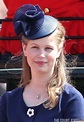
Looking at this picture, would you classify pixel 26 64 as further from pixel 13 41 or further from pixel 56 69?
pixel 13 41

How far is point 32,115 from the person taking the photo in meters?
1.89

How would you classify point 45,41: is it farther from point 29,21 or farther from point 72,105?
point 72,105

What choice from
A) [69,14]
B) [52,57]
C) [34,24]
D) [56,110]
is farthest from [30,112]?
[69,14]

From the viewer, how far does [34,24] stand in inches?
76.8

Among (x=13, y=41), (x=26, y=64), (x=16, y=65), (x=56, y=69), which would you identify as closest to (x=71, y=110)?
(x=56, y=69)

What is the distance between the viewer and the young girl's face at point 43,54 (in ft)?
6.27

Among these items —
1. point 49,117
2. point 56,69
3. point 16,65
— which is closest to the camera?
point 49,117

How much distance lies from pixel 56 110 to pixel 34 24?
418mm

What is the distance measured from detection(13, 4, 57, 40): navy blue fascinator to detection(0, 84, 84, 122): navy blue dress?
275 millimetres

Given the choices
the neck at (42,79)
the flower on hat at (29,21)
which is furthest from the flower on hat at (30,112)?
the flower on hat at (29,21)

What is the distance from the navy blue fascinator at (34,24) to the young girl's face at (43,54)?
3 cm

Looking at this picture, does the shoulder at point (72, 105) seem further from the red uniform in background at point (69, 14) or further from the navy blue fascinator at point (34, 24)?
the red uniform in background at point (69, 14)

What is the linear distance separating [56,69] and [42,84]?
0.36 ft

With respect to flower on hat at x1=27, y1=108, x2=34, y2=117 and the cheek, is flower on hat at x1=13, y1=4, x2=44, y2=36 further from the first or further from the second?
flower on hat at x1=27, y1=108, x2=34, y2=117
